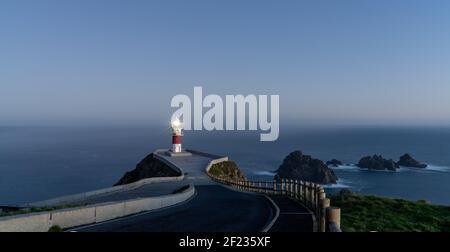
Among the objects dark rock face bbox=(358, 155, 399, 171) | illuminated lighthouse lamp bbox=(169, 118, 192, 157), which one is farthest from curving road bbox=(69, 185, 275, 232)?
dark rock face bbox=(358, 155, 399, 171)

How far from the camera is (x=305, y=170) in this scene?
98500 mm

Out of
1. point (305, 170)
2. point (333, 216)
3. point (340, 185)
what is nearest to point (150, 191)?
point (333, 216)

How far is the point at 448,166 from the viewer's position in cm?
Answer: 13938

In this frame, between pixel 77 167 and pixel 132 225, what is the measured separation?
4645 inches

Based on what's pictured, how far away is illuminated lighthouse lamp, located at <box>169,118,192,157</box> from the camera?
62519 mm

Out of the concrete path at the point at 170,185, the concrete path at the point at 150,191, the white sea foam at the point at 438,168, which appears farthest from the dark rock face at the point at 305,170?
the concrete path at the point at 150,191

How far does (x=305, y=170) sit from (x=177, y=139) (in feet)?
146

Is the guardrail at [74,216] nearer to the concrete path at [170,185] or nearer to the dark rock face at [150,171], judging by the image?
the concrete path at [170,185]

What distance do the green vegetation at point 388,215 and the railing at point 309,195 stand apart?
59.9 inches

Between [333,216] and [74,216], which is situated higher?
[333,216]

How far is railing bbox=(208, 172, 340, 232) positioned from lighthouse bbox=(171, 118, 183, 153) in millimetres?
27377

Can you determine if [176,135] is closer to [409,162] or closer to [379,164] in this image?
[379,164]
